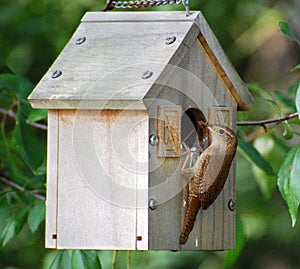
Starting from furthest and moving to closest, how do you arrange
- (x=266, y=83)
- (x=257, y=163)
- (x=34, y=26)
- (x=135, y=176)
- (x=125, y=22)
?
(x=266, y=83), (x=34, y=26), (x=257, y=163), (x=125, y=22), (x=135, y=176)

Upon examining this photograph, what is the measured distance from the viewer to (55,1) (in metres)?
5.39

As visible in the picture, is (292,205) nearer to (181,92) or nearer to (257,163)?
(181,92)

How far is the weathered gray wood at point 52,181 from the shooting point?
299cm

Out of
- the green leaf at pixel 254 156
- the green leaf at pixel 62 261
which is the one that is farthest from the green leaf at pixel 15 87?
the green leaf at pixel 254 156

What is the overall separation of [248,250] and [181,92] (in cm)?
369

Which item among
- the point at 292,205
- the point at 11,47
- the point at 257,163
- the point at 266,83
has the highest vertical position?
the point at 292,205

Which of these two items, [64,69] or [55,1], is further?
[55,1]

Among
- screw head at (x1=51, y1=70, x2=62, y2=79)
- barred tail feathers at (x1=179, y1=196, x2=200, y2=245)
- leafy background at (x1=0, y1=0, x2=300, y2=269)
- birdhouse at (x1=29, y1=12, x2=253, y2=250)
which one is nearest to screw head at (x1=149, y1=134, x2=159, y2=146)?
birdhouse at (x1=29, y1=12, x2=253, y2=250)

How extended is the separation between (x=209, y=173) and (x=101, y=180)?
1.02ft

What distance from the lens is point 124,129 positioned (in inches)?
114

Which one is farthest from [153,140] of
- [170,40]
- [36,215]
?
[36,215]

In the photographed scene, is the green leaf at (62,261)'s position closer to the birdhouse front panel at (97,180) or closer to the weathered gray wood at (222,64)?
the birdhouse front panel at (97,180)

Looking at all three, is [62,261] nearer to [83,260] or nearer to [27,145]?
[83,260]

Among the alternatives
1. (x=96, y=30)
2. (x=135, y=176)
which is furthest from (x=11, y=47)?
(x=135, y=176)
